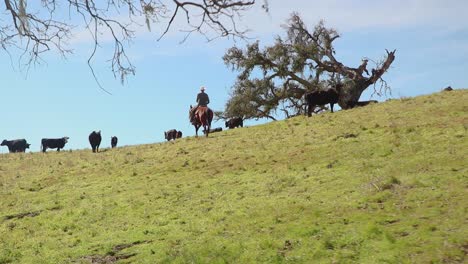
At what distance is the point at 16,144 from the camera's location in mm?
57562

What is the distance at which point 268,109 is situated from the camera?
179 ft

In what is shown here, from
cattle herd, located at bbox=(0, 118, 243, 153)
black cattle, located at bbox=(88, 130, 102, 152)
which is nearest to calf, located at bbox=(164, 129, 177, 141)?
cattle herd, located at bbox=(0, 118, 243, 153)

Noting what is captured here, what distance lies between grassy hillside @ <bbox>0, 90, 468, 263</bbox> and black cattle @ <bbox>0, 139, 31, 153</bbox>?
84.5 ft

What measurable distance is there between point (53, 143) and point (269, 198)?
3076 centimetres

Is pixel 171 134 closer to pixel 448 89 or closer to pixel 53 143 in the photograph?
pixel 53 143

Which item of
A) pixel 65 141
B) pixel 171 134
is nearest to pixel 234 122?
pixel 171 134

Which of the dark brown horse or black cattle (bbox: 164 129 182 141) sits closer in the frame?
the dark brown horse

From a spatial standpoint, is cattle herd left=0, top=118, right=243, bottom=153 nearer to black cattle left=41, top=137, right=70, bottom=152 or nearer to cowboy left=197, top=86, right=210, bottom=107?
black cattle left=41, top=137, right=70, bottom=152

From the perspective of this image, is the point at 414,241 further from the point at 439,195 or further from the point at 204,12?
the point at 204,12

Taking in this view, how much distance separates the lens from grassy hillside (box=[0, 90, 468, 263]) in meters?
13.1

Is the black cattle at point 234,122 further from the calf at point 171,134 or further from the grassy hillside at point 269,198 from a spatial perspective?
the grassy hillside at point 269,198

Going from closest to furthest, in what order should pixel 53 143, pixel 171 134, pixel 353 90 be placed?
pixel 53 143, pixel 353 90, pixel 171 134

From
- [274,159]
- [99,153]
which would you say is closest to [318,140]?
[274,159]

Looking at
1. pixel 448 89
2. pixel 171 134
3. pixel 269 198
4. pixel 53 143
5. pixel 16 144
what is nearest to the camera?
A: pixel 269 198
